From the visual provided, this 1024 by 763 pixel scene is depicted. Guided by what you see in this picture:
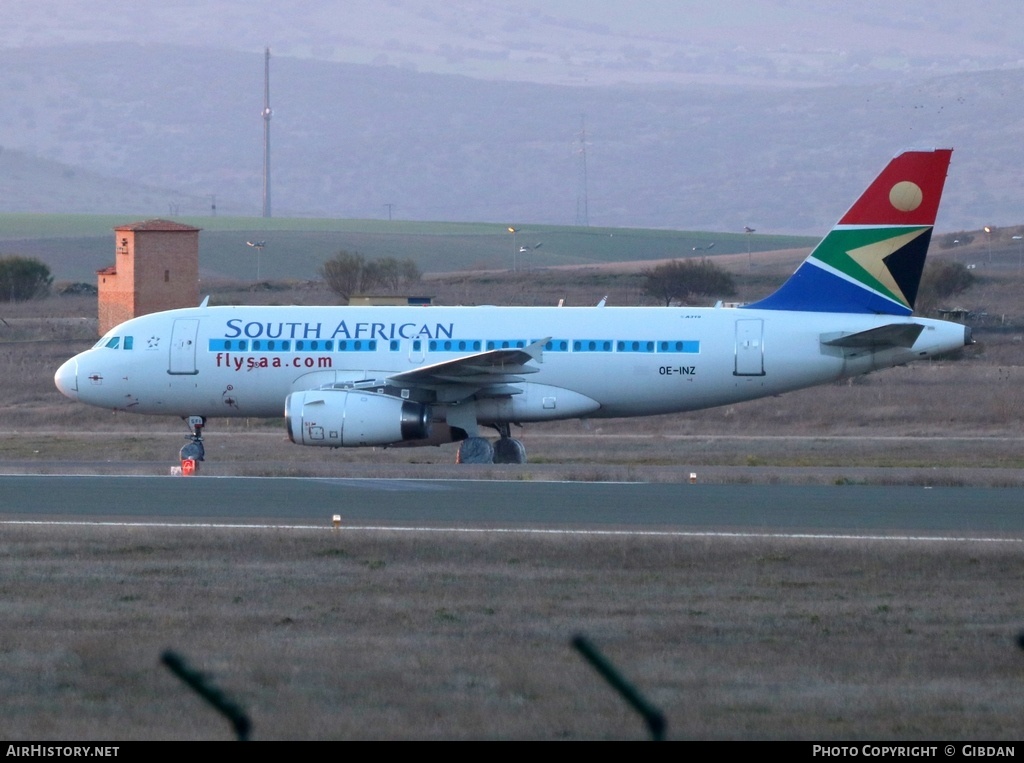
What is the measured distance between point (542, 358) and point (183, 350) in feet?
21.8

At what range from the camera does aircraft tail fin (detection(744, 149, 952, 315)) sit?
90.2 ft

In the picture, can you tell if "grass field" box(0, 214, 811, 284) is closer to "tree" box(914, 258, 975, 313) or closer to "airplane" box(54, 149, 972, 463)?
"tree" box(914, 258, 975, 313)

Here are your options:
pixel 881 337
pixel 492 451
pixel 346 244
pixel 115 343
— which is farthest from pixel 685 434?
pixel 346 244

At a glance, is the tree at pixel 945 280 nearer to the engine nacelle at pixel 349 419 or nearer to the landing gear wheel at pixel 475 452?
the landing gear wheel at pixel 475 452

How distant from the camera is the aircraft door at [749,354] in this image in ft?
88.9

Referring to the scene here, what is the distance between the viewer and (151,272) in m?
67.6

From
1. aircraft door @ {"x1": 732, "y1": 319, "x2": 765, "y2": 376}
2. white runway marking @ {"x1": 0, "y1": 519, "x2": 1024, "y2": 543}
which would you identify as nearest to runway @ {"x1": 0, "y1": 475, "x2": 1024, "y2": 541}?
white runway marking @ {"x1": 0, "y1": 519, "x2": 1024, "y2": 543}

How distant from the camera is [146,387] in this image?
28078mm

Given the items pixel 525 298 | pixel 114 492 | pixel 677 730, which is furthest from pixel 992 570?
pixel 525 298

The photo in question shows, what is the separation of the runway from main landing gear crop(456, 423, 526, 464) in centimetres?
466

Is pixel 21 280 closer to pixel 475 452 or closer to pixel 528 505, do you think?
pixel 475 452

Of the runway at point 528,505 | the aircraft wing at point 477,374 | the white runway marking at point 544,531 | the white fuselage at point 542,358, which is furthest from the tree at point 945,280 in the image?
the white runway marking at point 544,531

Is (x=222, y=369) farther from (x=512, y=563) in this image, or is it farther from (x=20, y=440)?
(x=512, y=563)

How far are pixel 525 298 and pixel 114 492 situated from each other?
55.7 meters
